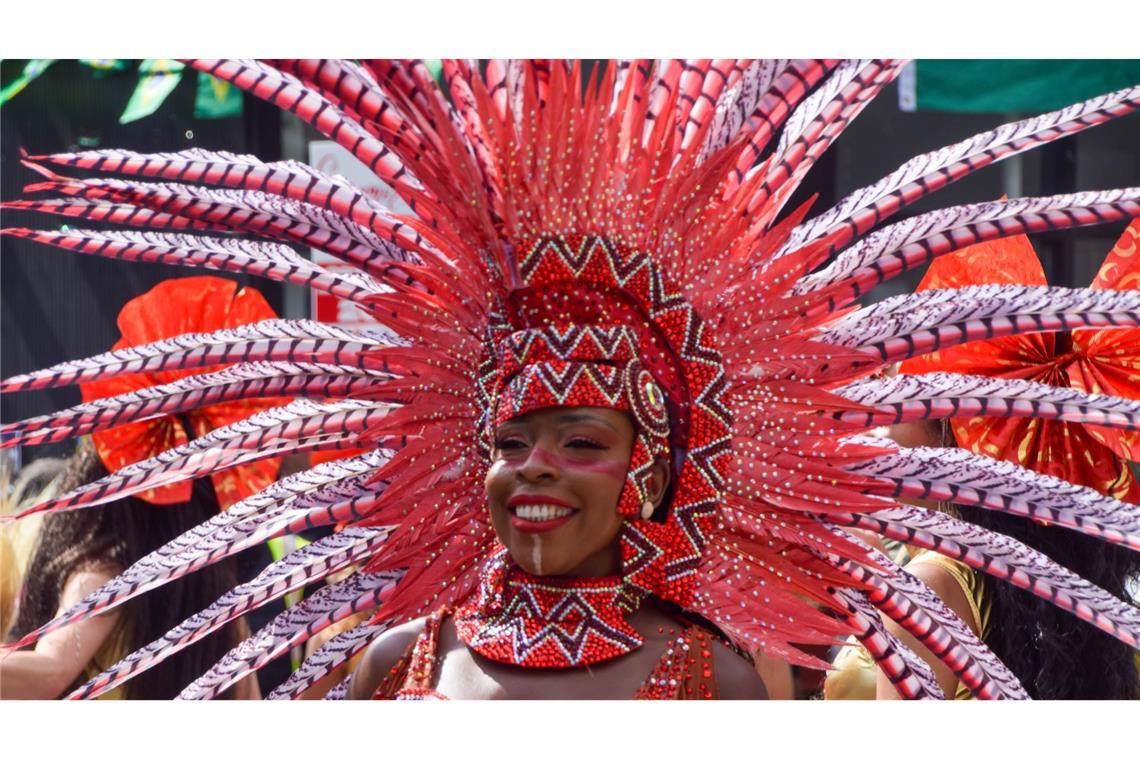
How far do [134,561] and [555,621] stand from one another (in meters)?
1.46

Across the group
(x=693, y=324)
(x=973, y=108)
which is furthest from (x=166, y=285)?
(x=973, y=108)

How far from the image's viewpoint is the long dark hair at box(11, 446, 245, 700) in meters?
2.86

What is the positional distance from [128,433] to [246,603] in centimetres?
94

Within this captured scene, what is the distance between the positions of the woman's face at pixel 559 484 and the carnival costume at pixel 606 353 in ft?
0.11

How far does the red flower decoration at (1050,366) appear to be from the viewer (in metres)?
2.38

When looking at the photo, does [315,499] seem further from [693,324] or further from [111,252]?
[693,324]

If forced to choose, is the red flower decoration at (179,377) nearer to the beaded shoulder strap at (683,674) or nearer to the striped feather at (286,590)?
the striped feather at (286,590)

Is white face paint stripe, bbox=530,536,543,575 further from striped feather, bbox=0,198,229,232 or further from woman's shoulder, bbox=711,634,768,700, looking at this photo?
striped feather, bbox=0,198,229,232

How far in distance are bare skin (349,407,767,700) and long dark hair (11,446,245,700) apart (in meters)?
1.23

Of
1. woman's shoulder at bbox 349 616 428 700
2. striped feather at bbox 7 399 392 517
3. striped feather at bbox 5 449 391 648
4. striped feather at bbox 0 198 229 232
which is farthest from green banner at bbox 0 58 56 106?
woman's shoulder at bbox 349 616 428 700

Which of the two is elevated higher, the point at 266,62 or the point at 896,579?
the point at 266,62

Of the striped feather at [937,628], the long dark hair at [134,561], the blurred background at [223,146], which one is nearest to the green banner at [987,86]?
the blurred background at [223,146]

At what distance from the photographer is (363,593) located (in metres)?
2.12

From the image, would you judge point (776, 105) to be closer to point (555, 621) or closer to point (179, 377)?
point (555, 621)
